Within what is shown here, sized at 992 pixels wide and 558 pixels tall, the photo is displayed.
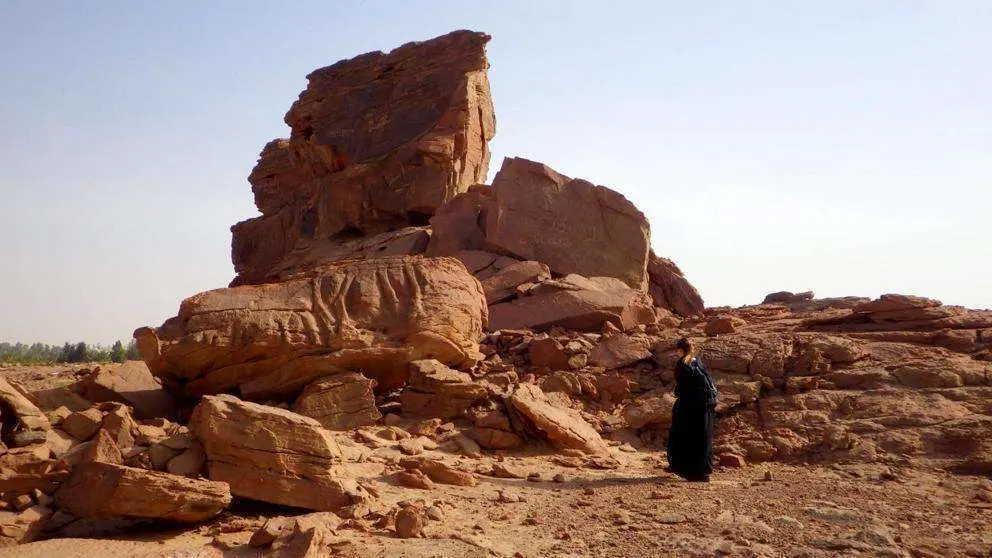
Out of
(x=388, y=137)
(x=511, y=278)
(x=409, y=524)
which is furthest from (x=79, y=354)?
(x=409, y=524)

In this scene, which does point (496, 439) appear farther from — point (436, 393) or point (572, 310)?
point (572, 310)

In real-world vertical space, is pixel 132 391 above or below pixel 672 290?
below

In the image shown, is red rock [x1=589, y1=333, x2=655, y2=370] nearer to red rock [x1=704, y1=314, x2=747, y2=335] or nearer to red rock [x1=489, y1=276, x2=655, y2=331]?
red rock [x1=489, y1=276, x2=655, y2=331]

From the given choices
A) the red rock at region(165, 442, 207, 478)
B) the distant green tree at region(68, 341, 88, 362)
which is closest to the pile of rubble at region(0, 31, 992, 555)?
the red rock at region(165, 442, 207, 478)

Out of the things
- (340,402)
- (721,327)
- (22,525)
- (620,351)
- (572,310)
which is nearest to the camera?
(22,525)

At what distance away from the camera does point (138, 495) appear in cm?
473

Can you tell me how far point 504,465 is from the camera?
6863 mm

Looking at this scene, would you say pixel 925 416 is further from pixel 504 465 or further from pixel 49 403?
pixel 49 403

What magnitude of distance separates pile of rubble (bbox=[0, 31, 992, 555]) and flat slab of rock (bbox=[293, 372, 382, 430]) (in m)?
0.02

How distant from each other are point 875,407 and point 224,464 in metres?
6.55

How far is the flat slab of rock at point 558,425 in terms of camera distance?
758 centimetres

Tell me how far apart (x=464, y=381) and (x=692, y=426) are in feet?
8.33

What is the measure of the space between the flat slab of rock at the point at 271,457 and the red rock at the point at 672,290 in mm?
9653

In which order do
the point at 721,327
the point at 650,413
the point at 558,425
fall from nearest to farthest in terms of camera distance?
the point at 558,425 < the point at 650,413 < the point at 721,327
